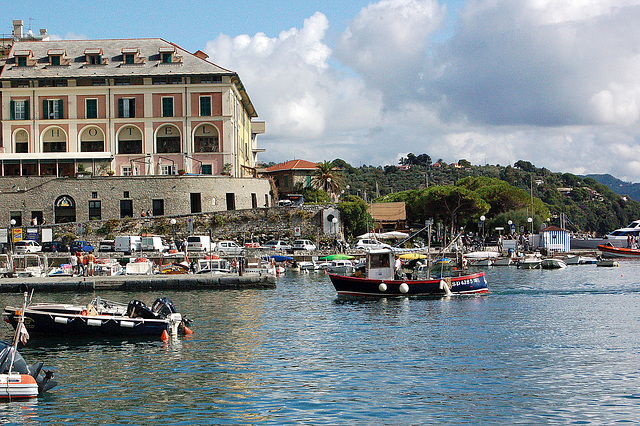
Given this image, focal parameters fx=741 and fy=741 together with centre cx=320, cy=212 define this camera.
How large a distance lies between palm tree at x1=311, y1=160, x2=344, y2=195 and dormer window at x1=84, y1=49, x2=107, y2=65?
29.7 meters

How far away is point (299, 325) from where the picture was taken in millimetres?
31406

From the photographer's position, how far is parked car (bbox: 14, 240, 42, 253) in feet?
197

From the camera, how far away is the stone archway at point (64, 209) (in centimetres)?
6775

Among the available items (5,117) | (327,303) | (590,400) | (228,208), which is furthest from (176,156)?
(590,400)

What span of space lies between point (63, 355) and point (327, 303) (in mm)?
16699

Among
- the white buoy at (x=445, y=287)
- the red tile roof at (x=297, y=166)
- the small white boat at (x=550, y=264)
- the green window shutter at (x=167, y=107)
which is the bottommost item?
the white buoy at (x=445, y=287)

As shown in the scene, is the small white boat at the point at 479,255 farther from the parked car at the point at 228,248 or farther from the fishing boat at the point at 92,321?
the fishing boat at the point at 92,321

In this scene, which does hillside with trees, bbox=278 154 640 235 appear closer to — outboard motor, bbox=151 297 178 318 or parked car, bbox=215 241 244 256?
parked car, bbox=215 241 244 256

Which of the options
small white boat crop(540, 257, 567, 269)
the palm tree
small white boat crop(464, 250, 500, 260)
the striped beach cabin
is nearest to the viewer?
small white boat crop(540, 257, 567, 269)

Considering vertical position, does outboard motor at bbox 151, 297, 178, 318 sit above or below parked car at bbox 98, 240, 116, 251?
below

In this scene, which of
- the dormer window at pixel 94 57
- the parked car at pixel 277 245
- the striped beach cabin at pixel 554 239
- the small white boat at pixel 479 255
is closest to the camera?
the parked car at pixel 277 245

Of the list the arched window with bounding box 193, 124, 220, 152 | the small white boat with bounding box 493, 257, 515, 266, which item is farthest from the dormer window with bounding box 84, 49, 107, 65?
the small white boat with bounding box 493, 257, 515, 266

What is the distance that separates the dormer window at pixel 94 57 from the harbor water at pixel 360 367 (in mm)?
44215

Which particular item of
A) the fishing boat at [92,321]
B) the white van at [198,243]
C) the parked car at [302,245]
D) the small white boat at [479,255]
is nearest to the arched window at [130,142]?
the white van at [198,243]
